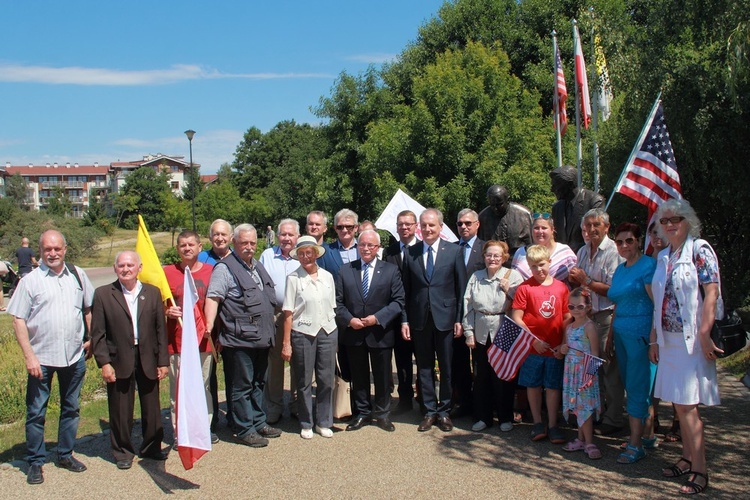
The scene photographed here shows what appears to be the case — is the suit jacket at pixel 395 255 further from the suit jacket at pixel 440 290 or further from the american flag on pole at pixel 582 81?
the american flag on pole at pixel 582 81

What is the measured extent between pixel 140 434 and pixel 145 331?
1.54m

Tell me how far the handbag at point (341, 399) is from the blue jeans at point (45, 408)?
2.44 meters

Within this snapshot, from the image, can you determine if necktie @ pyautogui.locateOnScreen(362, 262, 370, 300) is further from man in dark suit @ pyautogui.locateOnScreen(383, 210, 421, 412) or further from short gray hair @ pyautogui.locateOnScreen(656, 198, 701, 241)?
short gray hair @ pyautogui.locateOnScreen(656, 198, 701, 241)

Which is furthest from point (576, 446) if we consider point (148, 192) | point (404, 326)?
point (148, 192)

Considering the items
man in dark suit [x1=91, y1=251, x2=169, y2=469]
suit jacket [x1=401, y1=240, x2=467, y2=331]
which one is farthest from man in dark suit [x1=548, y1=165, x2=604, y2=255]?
man in dark suit [x1=91, y1=251, x2=169, y2=469]

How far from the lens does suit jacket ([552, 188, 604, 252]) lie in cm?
719

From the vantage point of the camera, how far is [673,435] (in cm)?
591

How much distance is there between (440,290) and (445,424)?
1.30m

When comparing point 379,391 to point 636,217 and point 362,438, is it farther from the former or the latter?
point 636,217

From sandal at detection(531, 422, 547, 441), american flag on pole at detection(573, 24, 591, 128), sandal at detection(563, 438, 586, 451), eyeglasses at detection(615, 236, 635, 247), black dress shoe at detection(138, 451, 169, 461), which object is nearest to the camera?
eyeglasses at detection(615, 236, 635, 247)

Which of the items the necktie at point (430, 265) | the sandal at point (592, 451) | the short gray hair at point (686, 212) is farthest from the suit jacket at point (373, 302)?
the short gray hair at point (686, 212)

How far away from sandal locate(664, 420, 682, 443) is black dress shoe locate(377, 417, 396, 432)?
2505 millimetres

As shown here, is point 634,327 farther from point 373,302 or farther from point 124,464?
point 124,464

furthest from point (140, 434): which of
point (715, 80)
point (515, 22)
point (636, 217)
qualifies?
point (515, 22)
